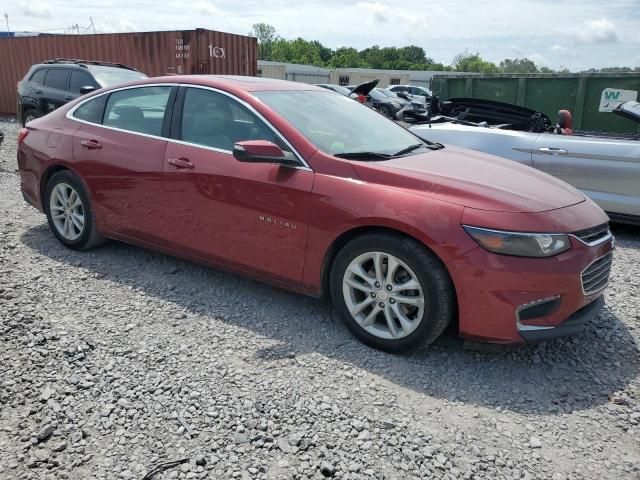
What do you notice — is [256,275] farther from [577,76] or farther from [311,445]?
[577,76]

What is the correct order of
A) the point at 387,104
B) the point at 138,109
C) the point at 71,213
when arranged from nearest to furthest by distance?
the point at 138,109 → the point at 71,213 → the point at 387,104

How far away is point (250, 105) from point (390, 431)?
7.58ft

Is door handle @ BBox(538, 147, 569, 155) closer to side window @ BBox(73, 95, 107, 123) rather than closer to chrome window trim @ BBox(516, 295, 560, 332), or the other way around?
chrome window trim @ BBox(516, 295, 560, 332)

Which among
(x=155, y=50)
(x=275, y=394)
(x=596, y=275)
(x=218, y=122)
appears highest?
(x=155, y=50)

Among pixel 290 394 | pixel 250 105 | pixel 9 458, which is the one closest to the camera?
pixel 9 458

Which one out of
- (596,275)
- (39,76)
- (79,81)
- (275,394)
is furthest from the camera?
(39,76)

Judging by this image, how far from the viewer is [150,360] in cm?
320

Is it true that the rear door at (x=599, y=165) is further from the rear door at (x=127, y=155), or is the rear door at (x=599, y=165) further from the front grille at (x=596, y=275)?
the rear door at (x=127, y=155)

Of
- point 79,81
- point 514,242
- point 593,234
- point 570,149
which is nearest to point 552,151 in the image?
point 570,149

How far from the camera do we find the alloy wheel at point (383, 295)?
3.20 meters

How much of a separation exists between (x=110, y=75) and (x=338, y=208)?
866cm

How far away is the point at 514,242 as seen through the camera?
9.68 feet

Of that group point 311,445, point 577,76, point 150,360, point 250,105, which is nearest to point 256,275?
point 150,360

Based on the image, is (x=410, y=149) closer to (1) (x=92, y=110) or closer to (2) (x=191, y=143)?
(2) (x=191, y=143)
